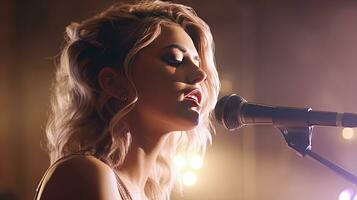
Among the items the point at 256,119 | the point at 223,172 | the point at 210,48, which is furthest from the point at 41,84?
the point at 256,119

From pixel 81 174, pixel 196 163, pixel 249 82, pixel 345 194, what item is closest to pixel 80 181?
Result: pixel 81 174

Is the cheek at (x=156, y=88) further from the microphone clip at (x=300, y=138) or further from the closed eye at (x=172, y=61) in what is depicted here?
the microphone clip at (x=300, y=138)

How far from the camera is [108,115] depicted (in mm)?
1524

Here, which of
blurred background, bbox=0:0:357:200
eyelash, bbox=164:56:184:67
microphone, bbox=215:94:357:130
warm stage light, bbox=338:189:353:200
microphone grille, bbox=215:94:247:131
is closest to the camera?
microphone, bbox=215:94:357:130

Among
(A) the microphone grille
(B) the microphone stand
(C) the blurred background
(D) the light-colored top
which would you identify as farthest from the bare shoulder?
(C) the blurred background

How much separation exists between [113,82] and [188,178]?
1624 millimetres

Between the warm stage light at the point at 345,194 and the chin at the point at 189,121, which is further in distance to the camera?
the warm stage light at the point at 345,194

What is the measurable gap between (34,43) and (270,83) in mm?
1375

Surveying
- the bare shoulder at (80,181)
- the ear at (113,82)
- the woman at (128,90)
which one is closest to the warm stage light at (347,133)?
the woman at (128,90)

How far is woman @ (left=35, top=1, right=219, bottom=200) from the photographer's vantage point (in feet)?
4.82

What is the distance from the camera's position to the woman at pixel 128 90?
1.47m

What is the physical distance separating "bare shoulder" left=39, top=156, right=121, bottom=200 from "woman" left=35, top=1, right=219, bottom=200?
21 mm

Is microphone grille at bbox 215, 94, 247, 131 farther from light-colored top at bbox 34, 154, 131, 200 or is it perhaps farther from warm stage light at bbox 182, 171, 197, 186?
warm stage light at bbox 182, 171, 197, 186

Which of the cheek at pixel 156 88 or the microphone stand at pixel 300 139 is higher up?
the cheek at pixel 156 88
